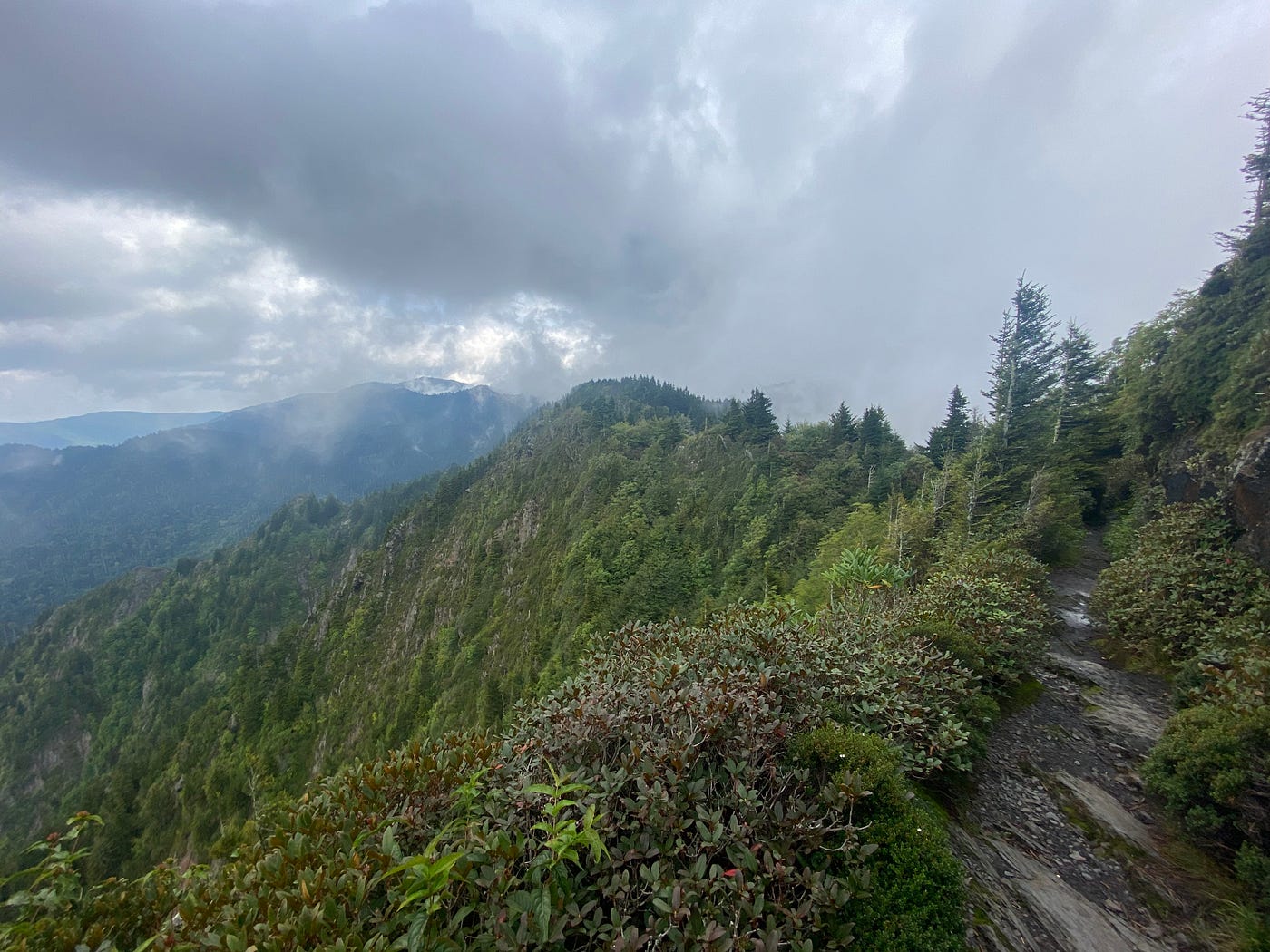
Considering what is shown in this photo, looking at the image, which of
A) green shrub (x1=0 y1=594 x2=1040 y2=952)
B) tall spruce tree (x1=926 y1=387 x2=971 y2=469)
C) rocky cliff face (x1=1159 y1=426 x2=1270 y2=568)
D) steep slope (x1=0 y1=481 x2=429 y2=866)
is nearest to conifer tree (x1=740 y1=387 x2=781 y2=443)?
tall spruce tree (x1=926 y1=387 x2=971 y2=469)

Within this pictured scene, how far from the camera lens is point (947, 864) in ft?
12.0

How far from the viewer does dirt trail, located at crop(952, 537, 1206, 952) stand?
13.6ft

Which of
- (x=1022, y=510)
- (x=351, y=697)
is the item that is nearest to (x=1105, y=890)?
(x=1022, y=510)

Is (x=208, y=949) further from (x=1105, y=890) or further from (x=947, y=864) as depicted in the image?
(x=1105, y=890)

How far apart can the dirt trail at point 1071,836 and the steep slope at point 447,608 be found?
33.5ft

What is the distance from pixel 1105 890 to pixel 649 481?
51.0m

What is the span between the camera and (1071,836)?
A: 17.0 feet

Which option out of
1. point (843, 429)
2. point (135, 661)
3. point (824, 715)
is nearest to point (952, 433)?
point (843, 429)

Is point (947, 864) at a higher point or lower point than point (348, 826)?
lower

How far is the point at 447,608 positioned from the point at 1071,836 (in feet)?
245

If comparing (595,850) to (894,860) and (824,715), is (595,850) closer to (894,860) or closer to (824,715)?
(894,860)

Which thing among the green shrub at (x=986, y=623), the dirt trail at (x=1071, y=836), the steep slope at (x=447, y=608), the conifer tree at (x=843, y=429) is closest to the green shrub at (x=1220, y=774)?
the dirt trail at (x=1071, y=836)

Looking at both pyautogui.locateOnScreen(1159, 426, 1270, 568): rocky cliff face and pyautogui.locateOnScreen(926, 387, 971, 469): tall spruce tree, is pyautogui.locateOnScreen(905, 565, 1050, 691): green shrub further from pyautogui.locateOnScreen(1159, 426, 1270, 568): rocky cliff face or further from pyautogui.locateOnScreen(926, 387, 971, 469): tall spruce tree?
pyautogui.locateOnScreen(926, 387, 971, 469): tall spruce tree

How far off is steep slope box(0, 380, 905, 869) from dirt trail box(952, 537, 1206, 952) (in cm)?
1021
